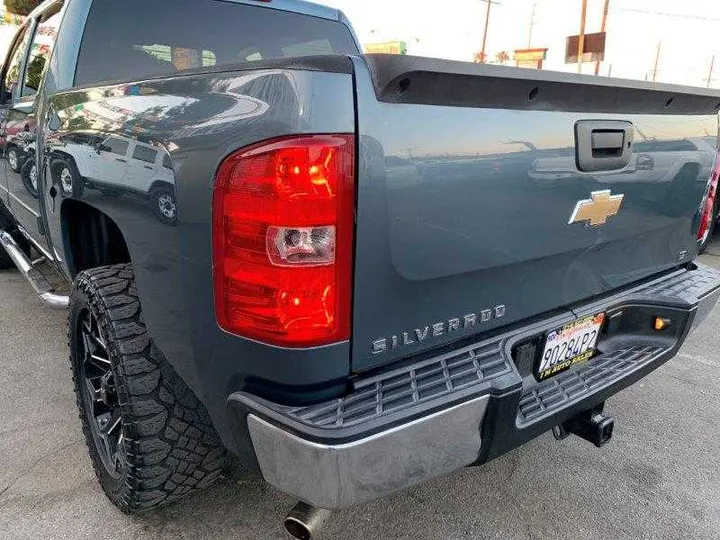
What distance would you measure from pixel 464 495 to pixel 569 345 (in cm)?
76

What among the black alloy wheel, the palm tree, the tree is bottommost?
the black alloy wheel

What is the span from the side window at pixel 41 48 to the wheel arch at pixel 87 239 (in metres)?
0.92

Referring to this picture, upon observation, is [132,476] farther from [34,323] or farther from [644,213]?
[34,323]

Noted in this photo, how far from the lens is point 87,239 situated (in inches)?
95.5

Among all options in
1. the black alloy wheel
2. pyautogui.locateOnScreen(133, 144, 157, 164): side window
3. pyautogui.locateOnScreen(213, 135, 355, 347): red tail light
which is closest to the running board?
the black alloy wheel

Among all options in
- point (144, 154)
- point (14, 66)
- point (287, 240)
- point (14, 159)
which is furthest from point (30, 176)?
point (287, 240)

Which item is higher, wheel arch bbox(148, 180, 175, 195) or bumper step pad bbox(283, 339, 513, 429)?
wheel arch bbox(148, 180, 175, 195)

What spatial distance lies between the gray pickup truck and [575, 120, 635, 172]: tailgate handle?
0.03ft

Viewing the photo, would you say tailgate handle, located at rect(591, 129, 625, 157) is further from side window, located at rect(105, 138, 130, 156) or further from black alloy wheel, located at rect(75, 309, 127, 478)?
black alloy wheel, located at rect(75, 309, 127, 478)

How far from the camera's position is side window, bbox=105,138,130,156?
5.59 ft

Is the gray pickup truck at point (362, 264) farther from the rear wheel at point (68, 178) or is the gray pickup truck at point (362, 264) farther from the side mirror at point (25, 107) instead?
the side mirror at point (25, 107)

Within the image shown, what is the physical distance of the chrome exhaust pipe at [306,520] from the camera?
1.54 m

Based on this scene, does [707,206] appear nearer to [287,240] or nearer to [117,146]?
[287,240]

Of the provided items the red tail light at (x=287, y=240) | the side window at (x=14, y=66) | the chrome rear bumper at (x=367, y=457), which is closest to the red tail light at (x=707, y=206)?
the chrome rear bumper at (x=367, y=457)
